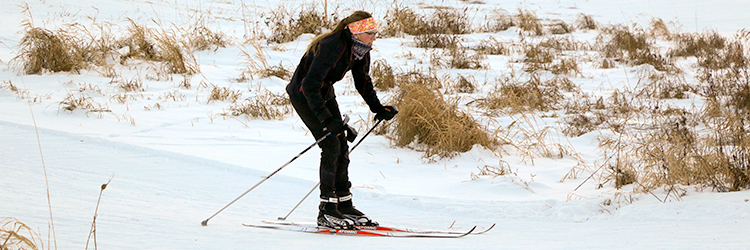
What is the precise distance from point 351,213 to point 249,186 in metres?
1.30

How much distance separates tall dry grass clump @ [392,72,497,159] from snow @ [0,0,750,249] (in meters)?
0.11

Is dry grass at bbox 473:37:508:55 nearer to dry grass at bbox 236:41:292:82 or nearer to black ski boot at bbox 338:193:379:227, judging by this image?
dry grass at bbox 236:41:292:82

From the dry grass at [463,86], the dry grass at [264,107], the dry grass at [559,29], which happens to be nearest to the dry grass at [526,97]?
the dry grass at [463,86]

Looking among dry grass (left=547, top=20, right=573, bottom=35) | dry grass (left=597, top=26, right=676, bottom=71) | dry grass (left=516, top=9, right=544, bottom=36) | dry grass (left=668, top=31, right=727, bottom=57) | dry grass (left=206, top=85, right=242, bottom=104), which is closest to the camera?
dry grass (left=206, top=85, right=242, bottom=104)

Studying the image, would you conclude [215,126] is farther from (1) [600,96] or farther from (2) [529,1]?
(2) [529,1]

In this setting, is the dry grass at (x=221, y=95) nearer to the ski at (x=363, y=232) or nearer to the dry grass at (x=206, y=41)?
the dry grass at (x=206, y=41)

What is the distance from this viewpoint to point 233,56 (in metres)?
10.5

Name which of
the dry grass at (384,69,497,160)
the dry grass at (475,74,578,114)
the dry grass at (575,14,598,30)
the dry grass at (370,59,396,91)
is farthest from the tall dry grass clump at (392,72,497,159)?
the dry grass at (575,14,598,30)

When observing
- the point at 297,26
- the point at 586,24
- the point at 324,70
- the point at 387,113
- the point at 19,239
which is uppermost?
the point at 324,70

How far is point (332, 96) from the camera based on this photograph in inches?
149

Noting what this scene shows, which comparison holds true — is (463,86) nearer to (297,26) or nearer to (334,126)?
(297,26)

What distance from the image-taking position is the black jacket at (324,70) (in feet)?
11.4

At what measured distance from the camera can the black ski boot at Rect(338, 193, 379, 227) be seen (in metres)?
3.84

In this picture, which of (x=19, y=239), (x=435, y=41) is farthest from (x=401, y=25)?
(x=19, y=239)
